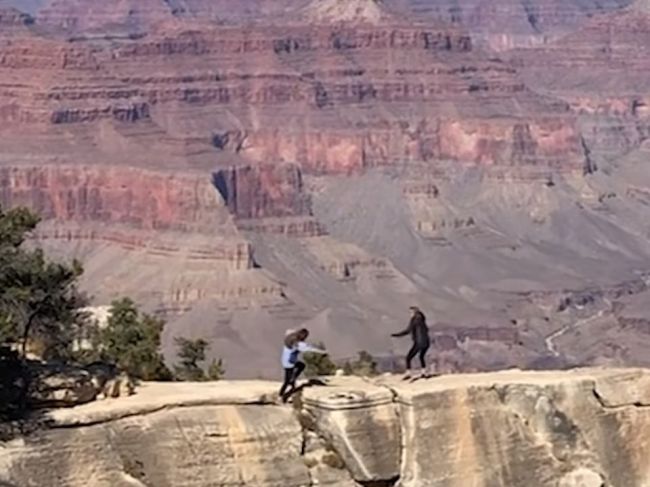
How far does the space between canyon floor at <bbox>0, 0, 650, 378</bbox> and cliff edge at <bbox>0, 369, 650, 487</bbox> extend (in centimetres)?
5763

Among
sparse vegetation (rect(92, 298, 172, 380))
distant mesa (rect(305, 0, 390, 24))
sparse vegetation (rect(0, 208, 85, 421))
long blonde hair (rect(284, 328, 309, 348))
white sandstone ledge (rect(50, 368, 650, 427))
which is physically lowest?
white sandstone ledge (rect(50, 368, 650, 427))

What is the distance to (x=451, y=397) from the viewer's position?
19.5m

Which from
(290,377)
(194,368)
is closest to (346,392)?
(290,377)

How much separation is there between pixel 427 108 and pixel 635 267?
26.9 meters

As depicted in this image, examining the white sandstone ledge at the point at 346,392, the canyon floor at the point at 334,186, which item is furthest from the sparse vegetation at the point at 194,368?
the canyon floor at the point at 334,186

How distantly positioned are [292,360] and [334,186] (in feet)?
406

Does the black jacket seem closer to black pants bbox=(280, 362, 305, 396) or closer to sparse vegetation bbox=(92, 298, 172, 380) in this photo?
black pants bbox=(280, 362, 305, 396)

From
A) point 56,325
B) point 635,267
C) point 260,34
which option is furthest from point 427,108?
point 56,325

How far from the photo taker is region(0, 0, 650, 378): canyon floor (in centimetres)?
10356

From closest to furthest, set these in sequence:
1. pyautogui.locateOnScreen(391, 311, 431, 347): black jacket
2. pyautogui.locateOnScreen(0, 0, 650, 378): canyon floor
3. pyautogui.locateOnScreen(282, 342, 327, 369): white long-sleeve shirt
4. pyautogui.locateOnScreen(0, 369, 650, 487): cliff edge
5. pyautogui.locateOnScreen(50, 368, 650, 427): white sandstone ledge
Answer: pyautogui.locateOnScreen(0, 369, 650, 487): cliff edge
pyautogui.locateOnScreen(50, 368, 650, 427): white sandstone ledge
pyautogui.locateOnScreen(282, 342, 327, 369): white long-sleeve shirt
pyautogui.locateOnScreen(391, 311, 431, 347): black jacket
pyautogui.locateOnScreen(0, 0, 650, 378): canyon floor

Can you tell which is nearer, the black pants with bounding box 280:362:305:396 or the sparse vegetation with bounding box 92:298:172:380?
the black pants with bounding box 280:362:305:396

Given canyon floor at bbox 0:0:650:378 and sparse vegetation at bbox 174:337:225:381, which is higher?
canyon floor at bbox 0:0:650:378

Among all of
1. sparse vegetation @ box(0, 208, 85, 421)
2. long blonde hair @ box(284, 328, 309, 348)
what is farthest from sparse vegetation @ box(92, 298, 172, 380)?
long blonde hair @ box(284, 328, 309, 348)

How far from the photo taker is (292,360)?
1988 cm
